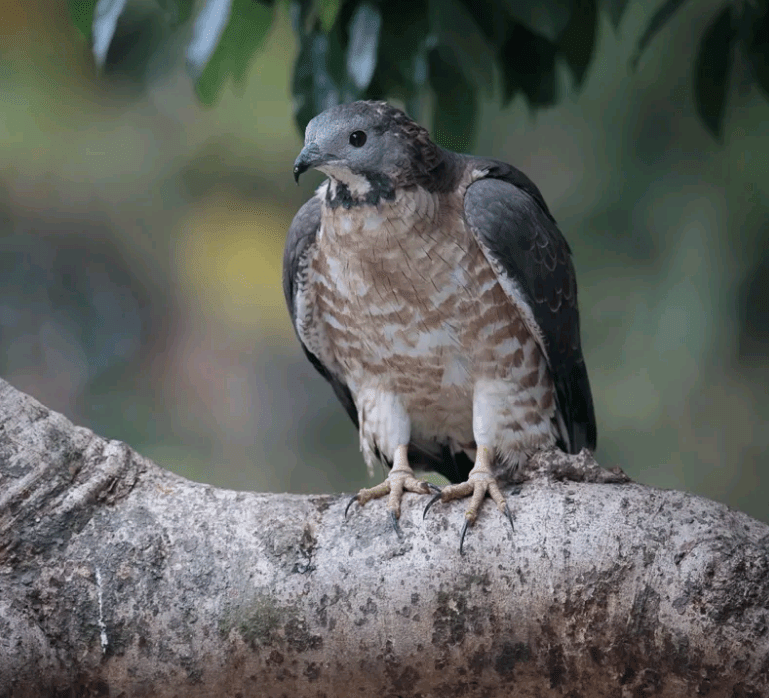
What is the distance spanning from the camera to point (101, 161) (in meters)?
6.88

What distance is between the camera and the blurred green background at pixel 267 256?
19.6ft

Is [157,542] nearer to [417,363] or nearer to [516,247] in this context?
[417,363]

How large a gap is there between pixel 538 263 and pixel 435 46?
764 mm

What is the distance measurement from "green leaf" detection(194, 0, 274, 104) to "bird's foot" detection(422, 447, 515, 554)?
3.92 feet

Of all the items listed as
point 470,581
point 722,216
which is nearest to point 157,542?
point 470,581

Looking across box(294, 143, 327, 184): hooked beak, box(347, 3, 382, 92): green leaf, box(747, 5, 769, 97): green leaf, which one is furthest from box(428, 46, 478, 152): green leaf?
box(747, 5, 769, 97): green leaf

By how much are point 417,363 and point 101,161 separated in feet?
→ 14.4

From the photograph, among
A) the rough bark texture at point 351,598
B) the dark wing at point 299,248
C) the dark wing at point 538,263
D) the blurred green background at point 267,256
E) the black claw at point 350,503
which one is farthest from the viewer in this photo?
the blurred green background at point 267,256

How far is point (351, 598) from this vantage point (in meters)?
2.36

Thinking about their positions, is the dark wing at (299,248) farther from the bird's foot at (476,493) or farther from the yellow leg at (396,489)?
the bird's foot at (476,493)

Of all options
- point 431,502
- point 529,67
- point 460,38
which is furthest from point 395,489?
point 529,67

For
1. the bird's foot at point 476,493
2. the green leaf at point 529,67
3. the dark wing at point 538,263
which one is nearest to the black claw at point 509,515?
the bird's foot at point 476,493

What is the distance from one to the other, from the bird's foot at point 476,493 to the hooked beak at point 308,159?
0.94 m

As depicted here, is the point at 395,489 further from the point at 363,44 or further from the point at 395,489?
the point at 363,44
